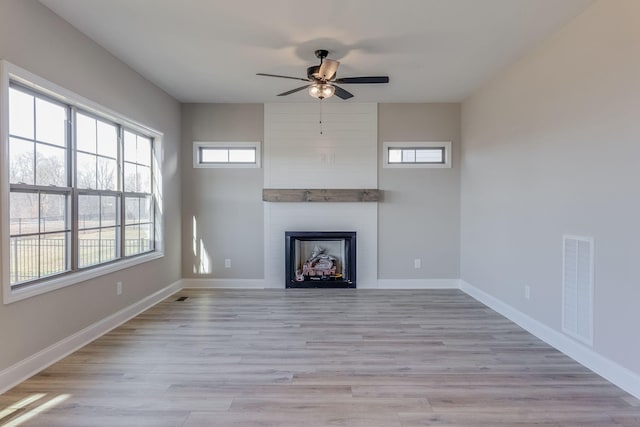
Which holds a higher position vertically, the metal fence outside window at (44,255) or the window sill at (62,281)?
the metal fence outside window at (44,255)

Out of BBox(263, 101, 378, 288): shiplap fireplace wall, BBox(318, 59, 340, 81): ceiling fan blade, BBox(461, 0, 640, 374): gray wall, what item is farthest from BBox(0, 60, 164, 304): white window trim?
BBox(461, 0, 640, 374): gray wall

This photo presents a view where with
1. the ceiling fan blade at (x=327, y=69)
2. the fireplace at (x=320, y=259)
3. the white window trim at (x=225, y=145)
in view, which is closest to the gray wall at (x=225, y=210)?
the white window trim at (x=225, y=145)

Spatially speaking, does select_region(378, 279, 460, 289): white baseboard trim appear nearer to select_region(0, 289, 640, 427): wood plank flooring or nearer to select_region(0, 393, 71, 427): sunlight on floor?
select_region(0, 289, 640, 427): wood plank flooring

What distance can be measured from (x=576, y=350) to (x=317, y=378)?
2.14 meters

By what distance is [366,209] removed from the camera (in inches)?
207

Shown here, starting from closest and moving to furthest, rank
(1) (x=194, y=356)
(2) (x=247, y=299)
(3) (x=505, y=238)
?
1. (1) (x=194, y=356)
2. (3) (x=505, y=238)
3. (2) (x=247, y=299)

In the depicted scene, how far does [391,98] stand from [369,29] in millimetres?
2053

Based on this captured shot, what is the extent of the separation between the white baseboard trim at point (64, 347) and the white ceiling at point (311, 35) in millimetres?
2679

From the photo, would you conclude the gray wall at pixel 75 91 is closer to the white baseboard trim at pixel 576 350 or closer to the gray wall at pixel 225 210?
the gray wall at pixel 225 210

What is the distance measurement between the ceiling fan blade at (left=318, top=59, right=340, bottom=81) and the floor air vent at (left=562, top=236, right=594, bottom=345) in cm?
255

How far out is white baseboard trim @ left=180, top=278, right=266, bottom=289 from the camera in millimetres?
5219

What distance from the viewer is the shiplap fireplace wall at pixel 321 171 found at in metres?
5.21

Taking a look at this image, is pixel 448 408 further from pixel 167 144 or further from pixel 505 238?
pixel 167 144

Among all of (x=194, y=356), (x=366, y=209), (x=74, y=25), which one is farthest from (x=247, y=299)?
(x=74, y=25)
